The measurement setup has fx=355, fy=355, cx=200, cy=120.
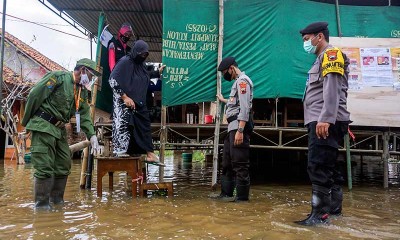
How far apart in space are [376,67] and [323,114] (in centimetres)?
371

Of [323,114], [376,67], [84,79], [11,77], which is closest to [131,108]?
[84,79]

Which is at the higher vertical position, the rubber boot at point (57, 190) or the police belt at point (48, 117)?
the police belt at point (48, 117)

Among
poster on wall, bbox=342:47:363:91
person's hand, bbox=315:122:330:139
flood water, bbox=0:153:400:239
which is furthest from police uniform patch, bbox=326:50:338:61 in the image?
poster on wall, bbox=342:47:363:91

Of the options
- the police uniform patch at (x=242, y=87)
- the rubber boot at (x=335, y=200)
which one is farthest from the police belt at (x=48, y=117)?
the rubber boot at (x=335, y=200)

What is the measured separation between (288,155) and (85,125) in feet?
32.5

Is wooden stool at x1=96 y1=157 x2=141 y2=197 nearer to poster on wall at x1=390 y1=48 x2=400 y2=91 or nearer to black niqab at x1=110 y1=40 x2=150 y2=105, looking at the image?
black niqab at x1=110 y1=40 x2=150 y2=105

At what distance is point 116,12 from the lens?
26.4ft

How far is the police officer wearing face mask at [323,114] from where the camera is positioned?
10.6 ft

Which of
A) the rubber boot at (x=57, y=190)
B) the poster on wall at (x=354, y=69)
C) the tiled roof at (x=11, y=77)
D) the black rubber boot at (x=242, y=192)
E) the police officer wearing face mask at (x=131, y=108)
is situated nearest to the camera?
the rubber boot at (x=57, y=190)

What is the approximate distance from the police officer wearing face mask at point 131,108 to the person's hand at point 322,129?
2469 mm

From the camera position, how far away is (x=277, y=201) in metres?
4.93

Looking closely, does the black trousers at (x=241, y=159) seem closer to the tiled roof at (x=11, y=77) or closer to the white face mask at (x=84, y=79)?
the white face mask at (x=84, y=79)

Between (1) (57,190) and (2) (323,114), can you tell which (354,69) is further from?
(1) (57,190)

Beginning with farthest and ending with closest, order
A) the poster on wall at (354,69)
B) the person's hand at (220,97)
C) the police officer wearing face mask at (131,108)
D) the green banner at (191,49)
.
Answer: the poster on wall at (354,69)
the green banner at (191,49)
the person's hand at (220,97)
the police officer wearing face mask at (131,108)
